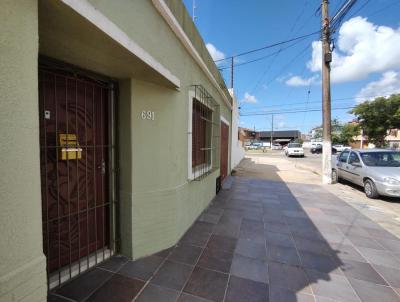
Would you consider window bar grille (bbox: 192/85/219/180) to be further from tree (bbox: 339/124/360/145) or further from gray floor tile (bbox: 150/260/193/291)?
tree (bbox: 339/124/360/145)

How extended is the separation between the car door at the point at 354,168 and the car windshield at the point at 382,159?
240 millimetres

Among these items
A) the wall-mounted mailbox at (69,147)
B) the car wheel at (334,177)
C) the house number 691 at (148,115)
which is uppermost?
the house number 691 at (148,115)

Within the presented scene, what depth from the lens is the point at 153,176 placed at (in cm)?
277

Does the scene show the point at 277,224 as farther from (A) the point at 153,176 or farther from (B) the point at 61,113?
(B) the point at 61,113

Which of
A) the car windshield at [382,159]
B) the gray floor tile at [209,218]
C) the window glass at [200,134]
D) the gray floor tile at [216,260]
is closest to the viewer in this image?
the gray floor tile at [216,260]

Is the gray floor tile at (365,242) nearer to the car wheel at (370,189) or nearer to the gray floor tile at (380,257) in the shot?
the gray floor tile at (380,257)

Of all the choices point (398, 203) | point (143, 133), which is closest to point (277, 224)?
point (143, 133)

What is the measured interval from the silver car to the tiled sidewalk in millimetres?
2027

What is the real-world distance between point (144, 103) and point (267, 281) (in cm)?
262

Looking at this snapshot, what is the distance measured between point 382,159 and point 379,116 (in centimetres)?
1165

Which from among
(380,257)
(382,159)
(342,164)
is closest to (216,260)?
(380,257)

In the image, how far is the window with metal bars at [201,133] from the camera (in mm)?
3871

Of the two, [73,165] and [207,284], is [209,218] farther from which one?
[73,165]

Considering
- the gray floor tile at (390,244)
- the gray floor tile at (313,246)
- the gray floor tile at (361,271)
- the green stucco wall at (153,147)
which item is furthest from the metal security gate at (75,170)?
the gray floor tile at (390,244)
